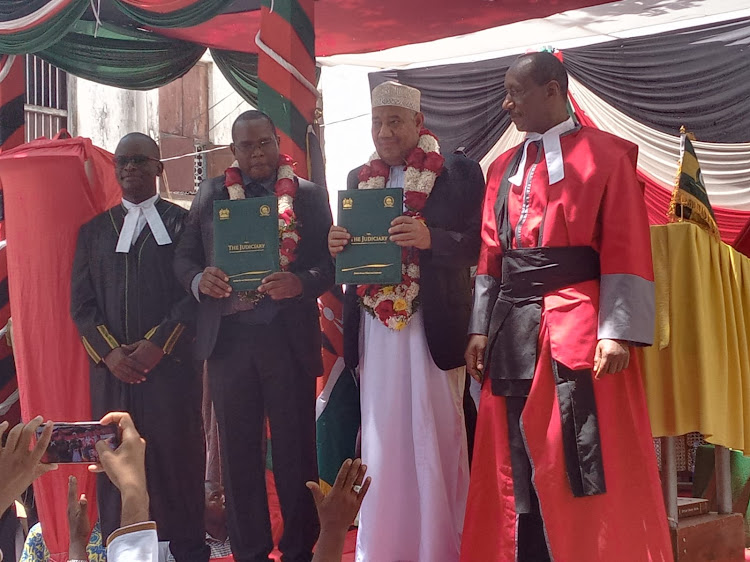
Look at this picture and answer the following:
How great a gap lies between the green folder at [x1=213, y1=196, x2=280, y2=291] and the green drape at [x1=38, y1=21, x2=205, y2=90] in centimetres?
376

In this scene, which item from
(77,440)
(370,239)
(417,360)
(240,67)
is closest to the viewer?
(77,440)

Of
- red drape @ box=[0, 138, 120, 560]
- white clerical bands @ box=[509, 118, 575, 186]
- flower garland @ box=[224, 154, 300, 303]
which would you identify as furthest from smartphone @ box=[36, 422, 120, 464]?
red drape @ box=[0, 138, 120, 560]

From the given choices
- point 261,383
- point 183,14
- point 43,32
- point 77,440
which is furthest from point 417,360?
point 43,32

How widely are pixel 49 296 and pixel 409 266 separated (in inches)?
79.1

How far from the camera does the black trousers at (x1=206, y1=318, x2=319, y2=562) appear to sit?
416cm

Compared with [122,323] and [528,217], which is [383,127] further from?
[122,323]

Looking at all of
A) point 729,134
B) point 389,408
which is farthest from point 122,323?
point 729,134

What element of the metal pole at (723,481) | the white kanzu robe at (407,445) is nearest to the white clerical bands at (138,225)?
the white kanzu robe at (407,445)

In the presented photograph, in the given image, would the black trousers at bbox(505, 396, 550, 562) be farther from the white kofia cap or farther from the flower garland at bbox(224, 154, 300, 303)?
the white kofia cap

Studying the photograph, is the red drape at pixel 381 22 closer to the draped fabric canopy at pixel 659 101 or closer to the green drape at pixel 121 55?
the green drape at pixel 121 55

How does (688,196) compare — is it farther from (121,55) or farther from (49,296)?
(121,55)

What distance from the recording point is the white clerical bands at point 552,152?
357cm

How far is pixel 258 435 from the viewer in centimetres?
421

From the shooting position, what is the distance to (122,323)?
4.51 meters
